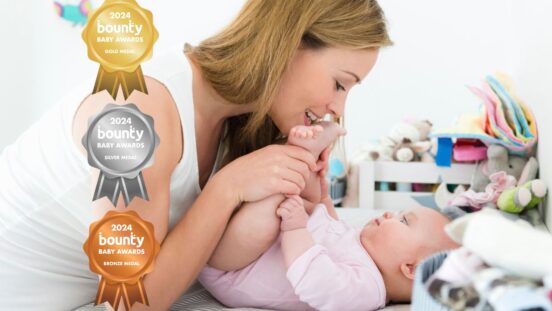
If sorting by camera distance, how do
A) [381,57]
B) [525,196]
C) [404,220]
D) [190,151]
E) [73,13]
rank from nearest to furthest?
[190,151], [404,220], [525,196], [73,13], [381,57]

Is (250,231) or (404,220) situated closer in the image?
(250,231)

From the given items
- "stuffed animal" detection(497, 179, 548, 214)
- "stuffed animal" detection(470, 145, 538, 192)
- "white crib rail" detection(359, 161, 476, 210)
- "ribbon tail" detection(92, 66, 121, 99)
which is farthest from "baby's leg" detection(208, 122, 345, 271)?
"white crib rail" detection(359, 161, 476, 210)

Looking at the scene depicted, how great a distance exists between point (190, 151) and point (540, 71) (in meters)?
0.95

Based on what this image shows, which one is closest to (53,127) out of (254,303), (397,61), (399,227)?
(254,303)

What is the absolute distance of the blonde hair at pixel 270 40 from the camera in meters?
1.04

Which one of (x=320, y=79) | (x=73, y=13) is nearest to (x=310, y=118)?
(x=320, y=79)

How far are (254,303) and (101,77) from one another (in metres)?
0.48

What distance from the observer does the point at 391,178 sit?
202 cm

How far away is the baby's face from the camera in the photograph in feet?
3.40

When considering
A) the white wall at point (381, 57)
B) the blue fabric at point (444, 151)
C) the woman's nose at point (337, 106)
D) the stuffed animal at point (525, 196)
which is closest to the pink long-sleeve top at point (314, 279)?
the woman's nose at point (337, 106)

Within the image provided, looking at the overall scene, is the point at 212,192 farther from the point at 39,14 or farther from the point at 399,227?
the point at 39,14

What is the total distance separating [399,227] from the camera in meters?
1.07

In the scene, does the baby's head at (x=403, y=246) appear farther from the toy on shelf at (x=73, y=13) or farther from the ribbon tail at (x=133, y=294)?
the toy on shelf at (x=73, y=13)

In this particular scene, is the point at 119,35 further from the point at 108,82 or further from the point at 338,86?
the point at 338,86
